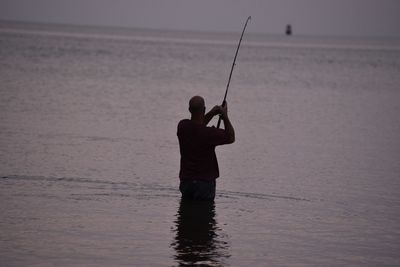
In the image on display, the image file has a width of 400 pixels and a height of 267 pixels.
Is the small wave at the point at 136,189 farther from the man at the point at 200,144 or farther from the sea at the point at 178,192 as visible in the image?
the man at the point at 200,144

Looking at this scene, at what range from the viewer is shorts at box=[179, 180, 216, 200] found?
368 inches

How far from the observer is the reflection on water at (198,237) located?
24.8ft

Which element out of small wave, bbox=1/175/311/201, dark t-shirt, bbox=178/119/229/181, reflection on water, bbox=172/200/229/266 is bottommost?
reflection on water, bbox=172/200/229/266

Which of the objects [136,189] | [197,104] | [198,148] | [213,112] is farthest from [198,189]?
[136,189]

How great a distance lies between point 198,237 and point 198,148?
1.17 m

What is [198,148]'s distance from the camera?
9133mm

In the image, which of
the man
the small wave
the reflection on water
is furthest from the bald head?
the small wave

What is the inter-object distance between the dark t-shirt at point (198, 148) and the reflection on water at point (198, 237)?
14.5 inches

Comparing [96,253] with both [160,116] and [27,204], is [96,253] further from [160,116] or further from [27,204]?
[160,116]

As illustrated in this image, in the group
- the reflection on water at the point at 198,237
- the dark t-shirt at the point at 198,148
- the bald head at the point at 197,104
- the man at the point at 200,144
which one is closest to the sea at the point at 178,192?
the reflection on water at the point at 198,237

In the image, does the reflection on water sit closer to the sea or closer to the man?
the sea

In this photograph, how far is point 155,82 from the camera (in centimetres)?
3316

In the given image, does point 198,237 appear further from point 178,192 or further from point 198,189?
point 178,192

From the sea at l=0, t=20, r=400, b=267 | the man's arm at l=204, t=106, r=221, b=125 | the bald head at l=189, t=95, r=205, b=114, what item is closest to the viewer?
the sea at l=0, t=20, r=400, b=267
